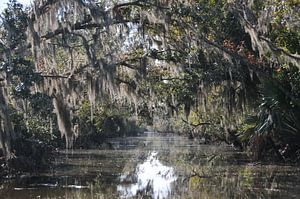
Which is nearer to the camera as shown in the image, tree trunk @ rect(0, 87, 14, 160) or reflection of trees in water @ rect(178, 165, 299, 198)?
tree trunk @ rect(0, 87, 14, 160)

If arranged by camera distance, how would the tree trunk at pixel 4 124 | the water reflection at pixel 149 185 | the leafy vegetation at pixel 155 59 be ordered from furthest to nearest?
the water reflection at pixel 149 185
the leafy vegetation at pixel 155 59
the tree trunk at pixel 4 124

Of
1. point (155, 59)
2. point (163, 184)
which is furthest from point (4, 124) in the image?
point (155, 59)

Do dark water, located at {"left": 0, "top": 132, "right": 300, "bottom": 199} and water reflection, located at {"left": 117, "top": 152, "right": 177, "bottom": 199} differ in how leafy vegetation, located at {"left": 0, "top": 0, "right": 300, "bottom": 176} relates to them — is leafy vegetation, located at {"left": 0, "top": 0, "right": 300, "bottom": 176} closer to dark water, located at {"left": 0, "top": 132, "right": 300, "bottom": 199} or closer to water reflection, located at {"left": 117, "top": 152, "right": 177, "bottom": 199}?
dark water, located at {"left": 0, "top": 132, "right": 300, "bottom": 199}

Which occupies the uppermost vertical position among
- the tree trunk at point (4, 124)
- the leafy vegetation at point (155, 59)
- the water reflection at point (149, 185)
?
the leafy vegetation at point (155, 59)

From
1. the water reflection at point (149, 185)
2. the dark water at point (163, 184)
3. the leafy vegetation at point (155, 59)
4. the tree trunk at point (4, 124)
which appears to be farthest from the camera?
the water reflection at point (149, 185)

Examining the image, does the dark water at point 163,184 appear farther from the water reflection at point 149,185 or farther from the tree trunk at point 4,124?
the tree trunk at point 4,124

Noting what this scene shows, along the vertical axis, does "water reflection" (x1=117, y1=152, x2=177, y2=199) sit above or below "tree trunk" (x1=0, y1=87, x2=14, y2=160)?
below

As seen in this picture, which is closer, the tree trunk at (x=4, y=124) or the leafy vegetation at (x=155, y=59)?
the tree trunk at (x=4, y=124)

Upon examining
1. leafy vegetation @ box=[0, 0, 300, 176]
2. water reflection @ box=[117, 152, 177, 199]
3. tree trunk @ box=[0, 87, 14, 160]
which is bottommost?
water reflection @ box=[117, 152, 177, 199]

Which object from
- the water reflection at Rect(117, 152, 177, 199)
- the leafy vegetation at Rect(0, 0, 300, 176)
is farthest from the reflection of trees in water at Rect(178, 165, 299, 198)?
the leafy vegetation at Rect(0, 0, 300, 176)

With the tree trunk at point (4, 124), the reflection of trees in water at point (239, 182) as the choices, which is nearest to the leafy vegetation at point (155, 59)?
the tree trunk at point (4, 124)

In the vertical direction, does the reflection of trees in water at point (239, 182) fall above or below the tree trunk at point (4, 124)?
below

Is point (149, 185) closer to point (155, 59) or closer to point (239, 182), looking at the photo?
point (239, 182)

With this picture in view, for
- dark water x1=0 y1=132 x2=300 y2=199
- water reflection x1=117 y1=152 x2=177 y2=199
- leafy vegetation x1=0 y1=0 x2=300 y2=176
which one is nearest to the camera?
leafy vegetation x1=0 y1=0 x2=300 y2=176
